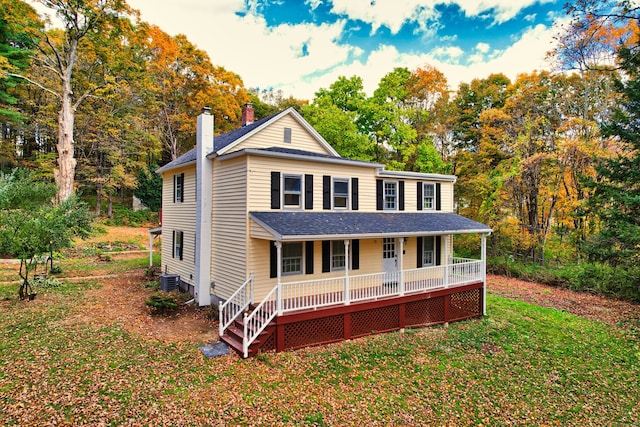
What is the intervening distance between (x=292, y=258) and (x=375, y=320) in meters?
3.68

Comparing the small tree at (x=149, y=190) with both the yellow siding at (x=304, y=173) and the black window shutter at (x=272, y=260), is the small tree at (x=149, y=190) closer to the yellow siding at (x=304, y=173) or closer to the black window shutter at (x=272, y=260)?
the yellow siding at (x=304, y=173)

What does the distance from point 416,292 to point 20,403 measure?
11513 millimetres

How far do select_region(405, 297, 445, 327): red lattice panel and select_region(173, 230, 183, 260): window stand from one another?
1039 centimetres

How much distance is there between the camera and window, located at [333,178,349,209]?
1343 centimetres

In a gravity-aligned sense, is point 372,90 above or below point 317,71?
below

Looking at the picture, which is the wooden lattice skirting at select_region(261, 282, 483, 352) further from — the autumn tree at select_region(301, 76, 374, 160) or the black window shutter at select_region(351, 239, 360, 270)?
the autumn tree at select_region(301, 76, 374, 160)

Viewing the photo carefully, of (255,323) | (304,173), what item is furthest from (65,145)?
(255,323)

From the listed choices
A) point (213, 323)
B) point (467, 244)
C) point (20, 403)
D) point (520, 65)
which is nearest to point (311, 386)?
point (213, 323)

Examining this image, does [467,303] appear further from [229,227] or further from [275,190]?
[229,227]

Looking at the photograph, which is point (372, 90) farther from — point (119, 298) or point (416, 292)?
point (119, 298)

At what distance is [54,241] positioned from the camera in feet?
40.8

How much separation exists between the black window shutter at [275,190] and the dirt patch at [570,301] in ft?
47.0

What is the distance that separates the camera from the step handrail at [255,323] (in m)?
9.11

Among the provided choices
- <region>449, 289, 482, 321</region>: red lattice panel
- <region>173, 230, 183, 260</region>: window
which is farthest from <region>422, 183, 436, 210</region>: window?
<region>173, 230, 183, 260</region>: window
